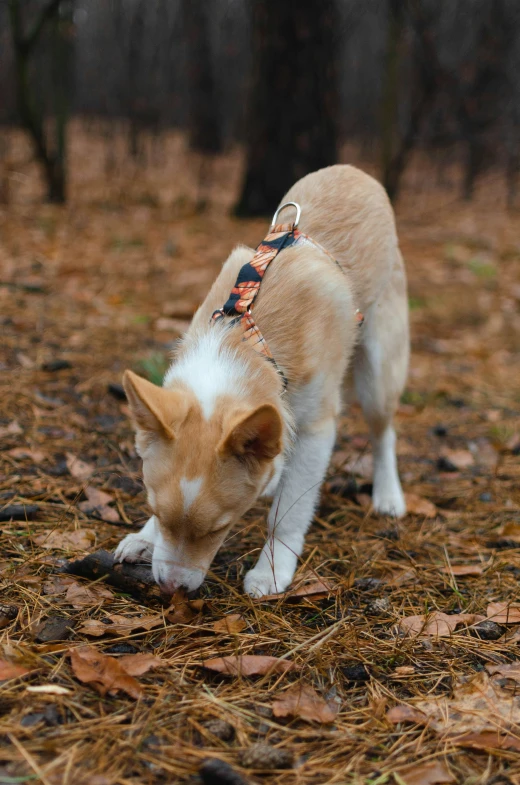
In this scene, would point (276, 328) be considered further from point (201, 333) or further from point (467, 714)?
point (467, 714)

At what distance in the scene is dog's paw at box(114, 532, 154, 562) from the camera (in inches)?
116

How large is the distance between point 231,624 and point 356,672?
0.49 metres

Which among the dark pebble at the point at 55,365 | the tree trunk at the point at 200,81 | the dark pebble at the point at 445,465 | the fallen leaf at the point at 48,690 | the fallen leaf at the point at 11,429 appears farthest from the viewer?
the tree trunk at the point at 200,81

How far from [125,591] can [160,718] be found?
0.77 m

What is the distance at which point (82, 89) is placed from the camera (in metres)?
27.2

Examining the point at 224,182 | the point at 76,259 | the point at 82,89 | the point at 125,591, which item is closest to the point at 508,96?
the point at 224,182

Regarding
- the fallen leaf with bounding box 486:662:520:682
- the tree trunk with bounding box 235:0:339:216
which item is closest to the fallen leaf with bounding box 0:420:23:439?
the fallen leaf with bounding box 486:662:520:682

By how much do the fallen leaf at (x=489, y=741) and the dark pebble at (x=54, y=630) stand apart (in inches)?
51.7

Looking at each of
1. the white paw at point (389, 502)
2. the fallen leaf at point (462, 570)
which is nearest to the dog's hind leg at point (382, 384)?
the white paw at point (389, 502)

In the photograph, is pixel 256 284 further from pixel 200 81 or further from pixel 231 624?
pixel 200 81

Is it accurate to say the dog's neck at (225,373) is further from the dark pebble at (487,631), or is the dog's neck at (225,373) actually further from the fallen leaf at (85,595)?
the dark pebble at (487,631)

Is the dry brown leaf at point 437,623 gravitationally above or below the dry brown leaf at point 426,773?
below

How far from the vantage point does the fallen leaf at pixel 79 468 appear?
3.71 meters

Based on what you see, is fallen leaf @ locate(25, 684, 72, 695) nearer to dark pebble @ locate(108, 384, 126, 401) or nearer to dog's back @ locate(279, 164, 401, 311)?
dog's back @ locate(279, 164, 401, 311)
